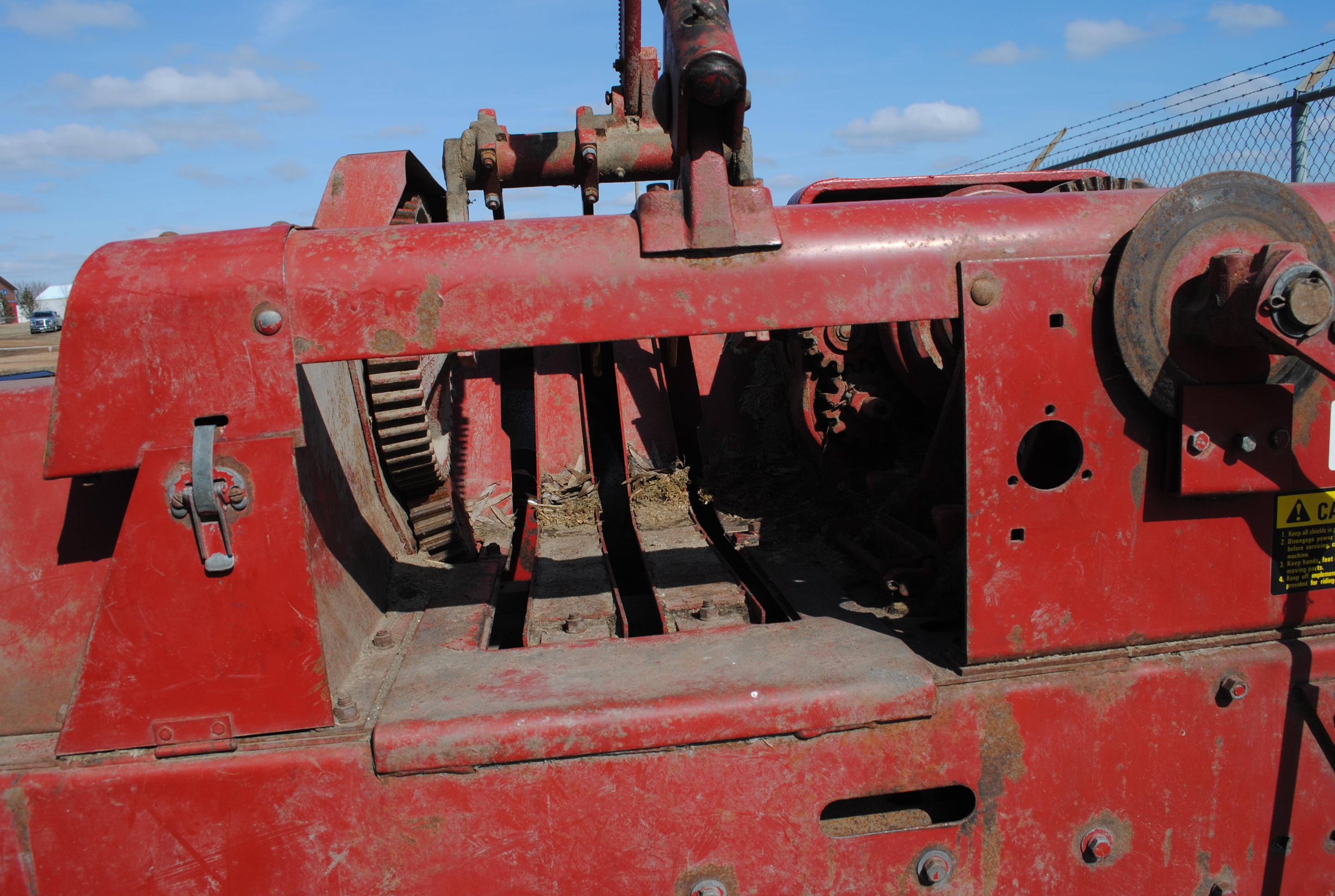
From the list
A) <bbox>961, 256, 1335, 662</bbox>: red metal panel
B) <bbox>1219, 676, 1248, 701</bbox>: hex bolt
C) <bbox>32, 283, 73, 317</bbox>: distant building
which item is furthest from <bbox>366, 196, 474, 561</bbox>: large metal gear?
<bbox>32, 283, 73, 317</bbox>: distant building

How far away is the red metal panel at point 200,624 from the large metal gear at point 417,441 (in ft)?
2.63

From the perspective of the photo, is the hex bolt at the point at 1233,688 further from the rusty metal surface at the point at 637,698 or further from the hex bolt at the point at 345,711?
the hex bolt at the point at 345,711

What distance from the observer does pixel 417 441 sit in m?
2.54

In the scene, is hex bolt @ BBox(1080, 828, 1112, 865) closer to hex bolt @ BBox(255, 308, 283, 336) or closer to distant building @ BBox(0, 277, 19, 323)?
hex bolt @ BBox(255, 308, 283, 336)

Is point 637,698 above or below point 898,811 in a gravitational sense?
above

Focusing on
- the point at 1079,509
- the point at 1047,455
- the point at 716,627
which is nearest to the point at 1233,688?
the point at 1079,509

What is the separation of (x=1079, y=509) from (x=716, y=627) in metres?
0.80

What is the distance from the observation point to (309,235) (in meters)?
1.62

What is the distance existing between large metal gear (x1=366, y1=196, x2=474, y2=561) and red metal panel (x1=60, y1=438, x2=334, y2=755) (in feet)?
2.63

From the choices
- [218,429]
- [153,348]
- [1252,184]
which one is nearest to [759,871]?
[218,429]

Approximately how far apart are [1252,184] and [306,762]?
200 cm

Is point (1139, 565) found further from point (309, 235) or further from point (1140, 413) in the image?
point (309, 235)

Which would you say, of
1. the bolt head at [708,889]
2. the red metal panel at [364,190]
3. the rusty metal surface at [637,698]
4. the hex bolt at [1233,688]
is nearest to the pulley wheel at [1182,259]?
the hex bolt at [1233,688]

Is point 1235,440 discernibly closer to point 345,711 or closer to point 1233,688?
point 1233,688
